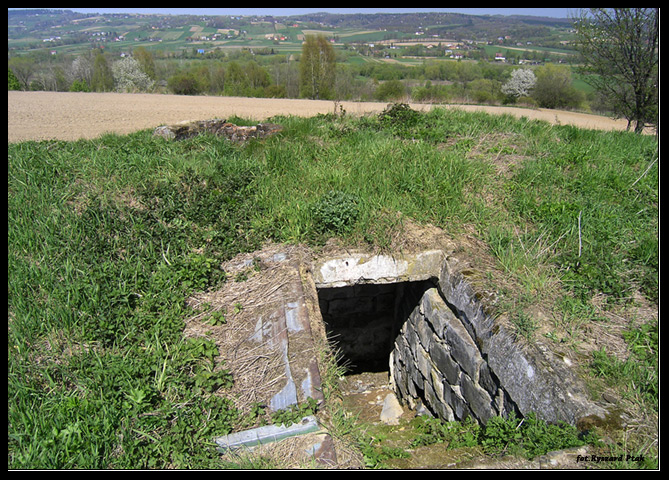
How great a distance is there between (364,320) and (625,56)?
30.0 ft

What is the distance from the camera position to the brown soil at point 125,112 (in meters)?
11.6

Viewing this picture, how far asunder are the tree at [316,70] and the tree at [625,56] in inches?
589

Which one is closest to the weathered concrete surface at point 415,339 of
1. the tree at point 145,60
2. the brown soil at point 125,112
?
the brown soil at point 125,112

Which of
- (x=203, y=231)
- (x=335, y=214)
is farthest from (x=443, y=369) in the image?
(x=203, y=231)

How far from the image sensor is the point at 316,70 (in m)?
22.7

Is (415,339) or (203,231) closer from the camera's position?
(203,231)

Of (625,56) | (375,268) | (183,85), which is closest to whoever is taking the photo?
(375,268)

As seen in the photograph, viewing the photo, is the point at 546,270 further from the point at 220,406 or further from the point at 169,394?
the point at 169,394

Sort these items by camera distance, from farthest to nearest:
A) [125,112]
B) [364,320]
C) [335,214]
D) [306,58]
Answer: [306,58], [125,112], [364,320], [335,214]

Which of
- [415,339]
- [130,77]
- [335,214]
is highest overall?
[130,77]

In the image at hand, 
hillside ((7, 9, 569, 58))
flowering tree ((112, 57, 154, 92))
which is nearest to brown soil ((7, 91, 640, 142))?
flowering tree ((112, 57, 154, 92))

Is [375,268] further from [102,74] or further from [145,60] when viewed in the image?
A: [102,74]

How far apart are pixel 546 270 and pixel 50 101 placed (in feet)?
71.7

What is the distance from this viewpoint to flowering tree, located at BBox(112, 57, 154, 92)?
28369mm
